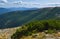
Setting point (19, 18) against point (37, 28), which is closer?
point (37, 28)

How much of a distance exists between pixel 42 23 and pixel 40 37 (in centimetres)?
79

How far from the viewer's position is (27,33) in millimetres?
7805

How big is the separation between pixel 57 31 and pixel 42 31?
0.67 m

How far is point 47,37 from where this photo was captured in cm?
724

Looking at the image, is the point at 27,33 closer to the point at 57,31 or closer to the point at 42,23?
the point at 42,23

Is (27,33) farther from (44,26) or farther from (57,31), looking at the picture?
(57,31)

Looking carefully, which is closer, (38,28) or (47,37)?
(47,37)

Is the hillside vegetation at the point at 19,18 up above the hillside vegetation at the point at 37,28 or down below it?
below

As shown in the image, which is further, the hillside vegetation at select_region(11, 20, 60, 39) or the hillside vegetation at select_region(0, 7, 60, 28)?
the hillside vegetation at select_region(0, 7, 60, 28)

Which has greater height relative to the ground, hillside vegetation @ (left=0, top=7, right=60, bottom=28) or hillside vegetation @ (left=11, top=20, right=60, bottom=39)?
hillside vegetation @ (left=11, top=20, right=60, bottom=39)

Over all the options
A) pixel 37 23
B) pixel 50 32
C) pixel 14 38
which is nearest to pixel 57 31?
pixel 50 32

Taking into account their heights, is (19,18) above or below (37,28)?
below

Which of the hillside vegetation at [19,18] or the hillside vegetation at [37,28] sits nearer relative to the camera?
the hillside vegetation at [37,28]

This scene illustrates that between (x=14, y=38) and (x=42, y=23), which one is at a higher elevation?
(x=42, y=23)
